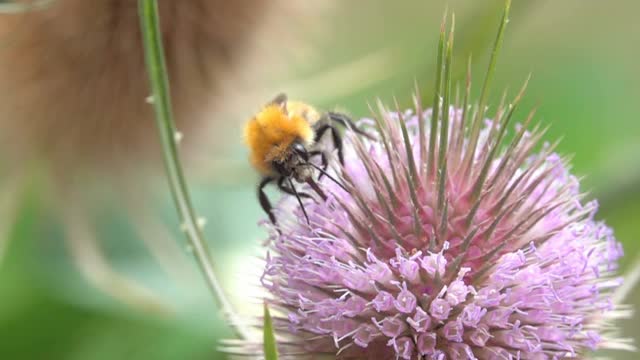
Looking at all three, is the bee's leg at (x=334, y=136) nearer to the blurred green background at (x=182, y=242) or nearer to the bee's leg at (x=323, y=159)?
the bee's leg at (x=323, y=159)

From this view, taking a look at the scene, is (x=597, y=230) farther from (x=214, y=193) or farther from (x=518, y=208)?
(x=214, y=193)

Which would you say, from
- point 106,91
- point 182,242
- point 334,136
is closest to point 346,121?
point 334,136

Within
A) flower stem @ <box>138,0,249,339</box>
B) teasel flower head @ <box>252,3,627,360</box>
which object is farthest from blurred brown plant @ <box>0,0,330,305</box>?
teasel flower head @ <box>252,3,627,360</box>

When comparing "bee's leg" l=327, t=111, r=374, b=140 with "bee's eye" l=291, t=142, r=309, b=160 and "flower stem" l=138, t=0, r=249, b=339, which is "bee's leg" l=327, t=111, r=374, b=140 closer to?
"bee's eye" l=291, t=142, r=309, b=160

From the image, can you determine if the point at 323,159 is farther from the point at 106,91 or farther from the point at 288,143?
the point at 106,91

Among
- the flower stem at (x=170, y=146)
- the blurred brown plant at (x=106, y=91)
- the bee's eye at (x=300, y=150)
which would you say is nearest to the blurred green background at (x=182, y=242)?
the blurred brown plant at (x=106, y=91)

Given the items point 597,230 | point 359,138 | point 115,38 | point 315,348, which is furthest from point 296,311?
point 115,38
